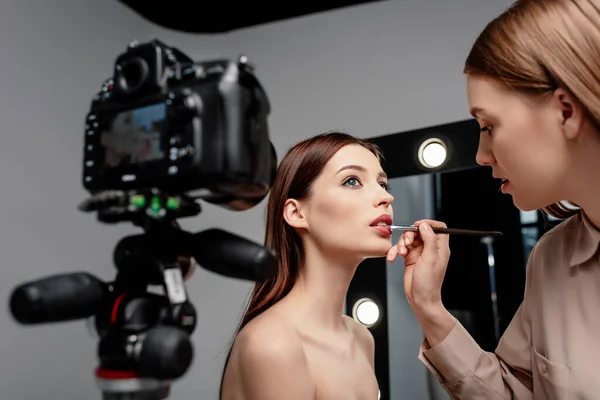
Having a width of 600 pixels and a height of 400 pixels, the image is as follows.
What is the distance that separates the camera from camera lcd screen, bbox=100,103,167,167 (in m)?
0.59

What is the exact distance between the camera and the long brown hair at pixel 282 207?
129cm

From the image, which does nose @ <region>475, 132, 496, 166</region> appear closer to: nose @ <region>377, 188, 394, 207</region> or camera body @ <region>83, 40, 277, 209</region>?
nose @ <region>377, 188, 394, 207</region>

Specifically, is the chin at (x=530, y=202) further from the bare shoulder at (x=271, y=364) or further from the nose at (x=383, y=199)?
the bare shoulder at (x=271, y=364)

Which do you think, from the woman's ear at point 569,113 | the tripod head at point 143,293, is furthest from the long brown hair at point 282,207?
the tripod head at point 143,293

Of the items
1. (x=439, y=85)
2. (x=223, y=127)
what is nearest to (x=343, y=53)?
(x=439, y=85)

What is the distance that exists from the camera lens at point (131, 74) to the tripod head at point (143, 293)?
0.12 metres

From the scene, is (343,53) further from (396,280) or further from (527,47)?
(527,47)

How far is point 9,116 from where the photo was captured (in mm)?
1628

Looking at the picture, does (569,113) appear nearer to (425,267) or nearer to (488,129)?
(488,129)

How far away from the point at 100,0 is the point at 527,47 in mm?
1584

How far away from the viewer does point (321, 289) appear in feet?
4.15

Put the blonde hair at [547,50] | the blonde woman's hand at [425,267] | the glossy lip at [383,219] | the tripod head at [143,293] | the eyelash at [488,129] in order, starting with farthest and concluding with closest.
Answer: the glossy lip at [383,219]
the blonde woman's hand at [425,267]
the eyelash at [488,129]
the blonde hair at [547,50]
the tripod head at [143,293]

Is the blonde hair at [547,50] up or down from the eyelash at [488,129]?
up

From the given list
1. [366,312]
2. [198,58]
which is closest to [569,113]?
[366,312]
